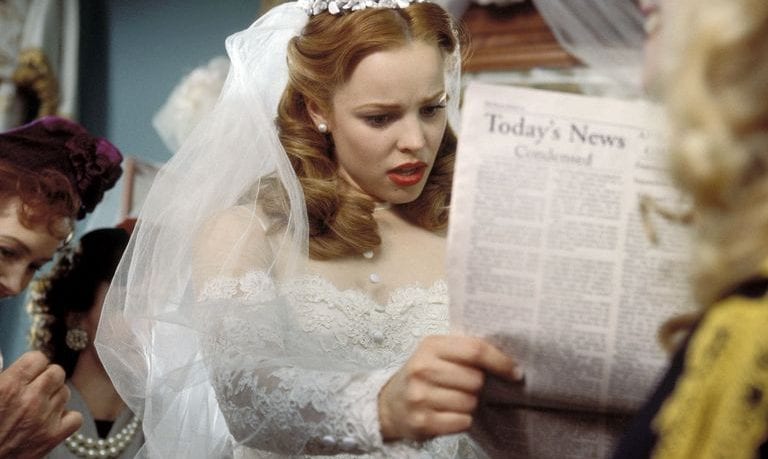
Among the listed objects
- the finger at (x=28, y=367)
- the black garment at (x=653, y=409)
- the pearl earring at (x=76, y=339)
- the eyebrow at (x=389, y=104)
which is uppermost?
the black garment at (x=653, y=409)

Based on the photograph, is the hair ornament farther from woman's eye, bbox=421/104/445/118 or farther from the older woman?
the older woman

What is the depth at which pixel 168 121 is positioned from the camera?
3.00 m

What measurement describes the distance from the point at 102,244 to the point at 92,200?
1.00 feet

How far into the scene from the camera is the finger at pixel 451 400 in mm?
967

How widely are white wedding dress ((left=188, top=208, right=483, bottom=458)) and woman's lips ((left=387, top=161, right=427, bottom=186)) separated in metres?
0.11

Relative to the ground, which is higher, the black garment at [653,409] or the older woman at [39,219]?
the black garment at [653,409]

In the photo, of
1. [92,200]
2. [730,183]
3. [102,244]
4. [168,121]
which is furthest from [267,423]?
[168,121]

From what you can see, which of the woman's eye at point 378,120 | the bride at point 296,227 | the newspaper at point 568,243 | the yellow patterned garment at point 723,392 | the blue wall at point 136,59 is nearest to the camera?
the yellow patterned garment at point 723,392

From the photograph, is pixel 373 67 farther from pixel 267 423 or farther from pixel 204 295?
pixel 267 423

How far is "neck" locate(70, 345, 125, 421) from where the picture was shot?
7.14 ft

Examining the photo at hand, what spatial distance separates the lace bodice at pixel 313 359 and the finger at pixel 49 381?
0.46 metres

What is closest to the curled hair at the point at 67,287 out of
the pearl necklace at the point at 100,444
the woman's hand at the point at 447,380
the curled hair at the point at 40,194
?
the pearl necklace at the point at 100,444

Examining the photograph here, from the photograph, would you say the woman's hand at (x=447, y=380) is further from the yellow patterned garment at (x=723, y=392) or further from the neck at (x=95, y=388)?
the neck at (x=95, y=388)

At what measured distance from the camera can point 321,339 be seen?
4.64 ft
